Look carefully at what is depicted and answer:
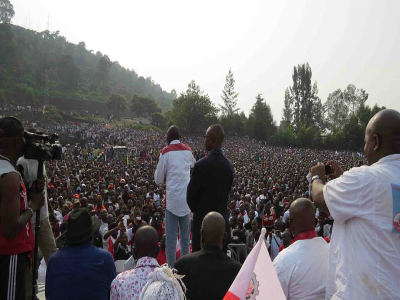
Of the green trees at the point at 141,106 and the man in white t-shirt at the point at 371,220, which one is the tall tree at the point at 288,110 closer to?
the green trees at the point at 141,106

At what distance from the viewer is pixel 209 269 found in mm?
2367

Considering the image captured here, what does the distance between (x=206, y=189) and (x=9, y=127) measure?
5.54ft

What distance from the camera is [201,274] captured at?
2.37m

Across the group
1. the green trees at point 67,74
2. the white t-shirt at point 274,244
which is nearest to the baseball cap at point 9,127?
the white t-shirt at point 274,244

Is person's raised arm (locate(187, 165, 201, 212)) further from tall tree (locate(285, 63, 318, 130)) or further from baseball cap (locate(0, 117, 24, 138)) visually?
tall tree (locate(285, 63, 318, 130))

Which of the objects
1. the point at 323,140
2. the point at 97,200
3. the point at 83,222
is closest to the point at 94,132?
the point at 323,140

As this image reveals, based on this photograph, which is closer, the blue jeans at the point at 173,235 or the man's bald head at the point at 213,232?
the man's bald head at the point at 213,232

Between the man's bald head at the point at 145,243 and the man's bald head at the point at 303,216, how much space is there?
3.14 ft

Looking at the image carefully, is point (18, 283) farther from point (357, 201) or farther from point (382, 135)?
point (382, 135)

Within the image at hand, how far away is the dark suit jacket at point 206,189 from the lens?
351 cm

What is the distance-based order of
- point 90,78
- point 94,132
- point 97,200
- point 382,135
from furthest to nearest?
1. point 90,78
2. point 94,132
3. point 97,200
4. point 382,135

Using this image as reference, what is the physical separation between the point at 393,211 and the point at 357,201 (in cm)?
16

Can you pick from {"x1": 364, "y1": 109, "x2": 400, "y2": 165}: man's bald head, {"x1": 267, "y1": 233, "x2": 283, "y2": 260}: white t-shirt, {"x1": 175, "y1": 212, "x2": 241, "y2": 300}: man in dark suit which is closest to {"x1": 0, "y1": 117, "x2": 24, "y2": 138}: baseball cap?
{"x1": 175, "y1": 212, "x2": 241, "y2": 300}: man in dark suit

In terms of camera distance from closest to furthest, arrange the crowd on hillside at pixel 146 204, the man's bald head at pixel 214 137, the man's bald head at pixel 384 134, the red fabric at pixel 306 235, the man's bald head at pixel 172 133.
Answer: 1. the man's bald head at pixel 384 134
2. the red fabric at pixel 306 235
3. the man's bald head at pixel 214 137
4. the man's bald head at pixel 172 133
5. the crowd on hillside at pixel 146 204
